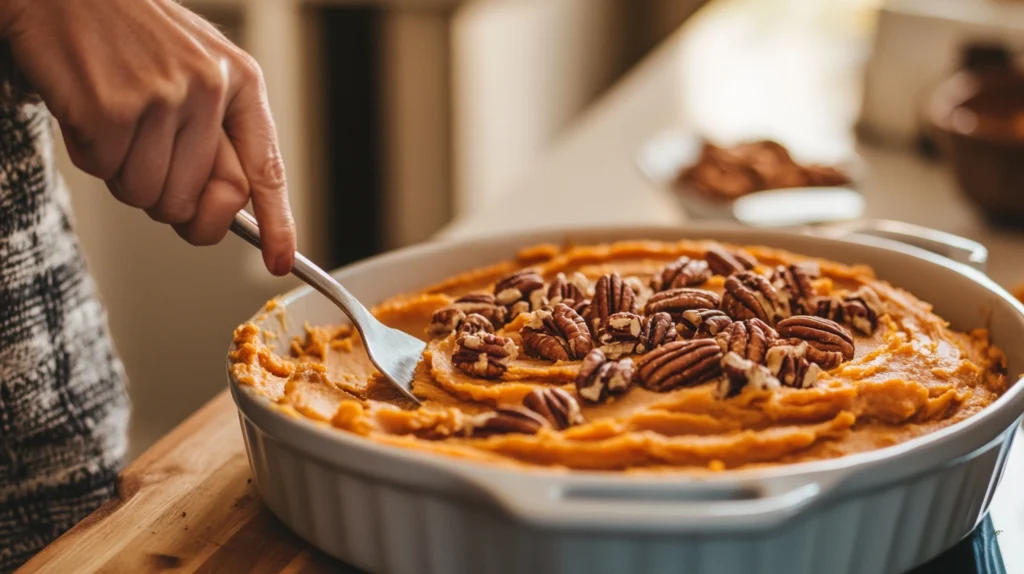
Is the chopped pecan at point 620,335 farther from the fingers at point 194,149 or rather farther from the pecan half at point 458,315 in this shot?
the fingers at point 194,149

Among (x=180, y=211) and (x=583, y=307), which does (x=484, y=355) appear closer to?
(x=583, y=307)

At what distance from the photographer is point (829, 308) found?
1.09 metres

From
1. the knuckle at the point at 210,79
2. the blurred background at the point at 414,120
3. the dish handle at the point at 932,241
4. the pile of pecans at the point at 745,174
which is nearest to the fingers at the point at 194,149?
the knuckle at the point at 210,79

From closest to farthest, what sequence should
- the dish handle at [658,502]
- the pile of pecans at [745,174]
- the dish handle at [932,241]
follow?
the dish handle at [658,502] < the dish handle at [932,241] < the pile of pecans at [745,174]

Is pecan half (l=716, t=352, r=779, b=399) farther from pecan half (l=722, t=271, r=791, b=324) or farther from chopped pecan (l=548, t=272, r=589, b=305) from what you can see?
chopped pecan (l=548, t=272, r=589, b=305)

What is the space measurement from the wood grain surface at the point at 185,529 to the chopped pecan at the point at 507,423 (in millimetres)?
186

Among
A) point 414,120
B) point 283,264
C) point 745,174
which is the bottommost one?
point 414,120

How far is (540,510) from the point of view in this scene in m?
0.66

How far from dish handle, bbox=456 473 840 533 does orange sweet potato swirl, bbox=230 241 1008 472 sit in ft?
0.35

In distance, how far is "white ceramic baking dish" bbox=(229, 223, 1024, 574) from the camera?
26.0 inches

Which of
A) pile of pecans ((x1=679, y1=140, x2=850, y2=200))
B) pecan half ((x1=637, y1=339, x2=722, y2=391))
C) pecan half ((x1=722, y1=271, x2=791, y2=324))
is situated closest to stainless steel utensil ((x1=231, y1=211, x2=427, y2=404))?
pecan half ((x1=637, y1=339, x2=722, y2=391))

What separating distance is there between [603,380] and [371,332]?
285 mm

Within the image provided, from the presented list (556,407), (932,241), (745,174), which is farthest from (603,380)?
(745,174)

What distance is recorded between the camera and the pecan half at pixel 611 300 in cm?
108
